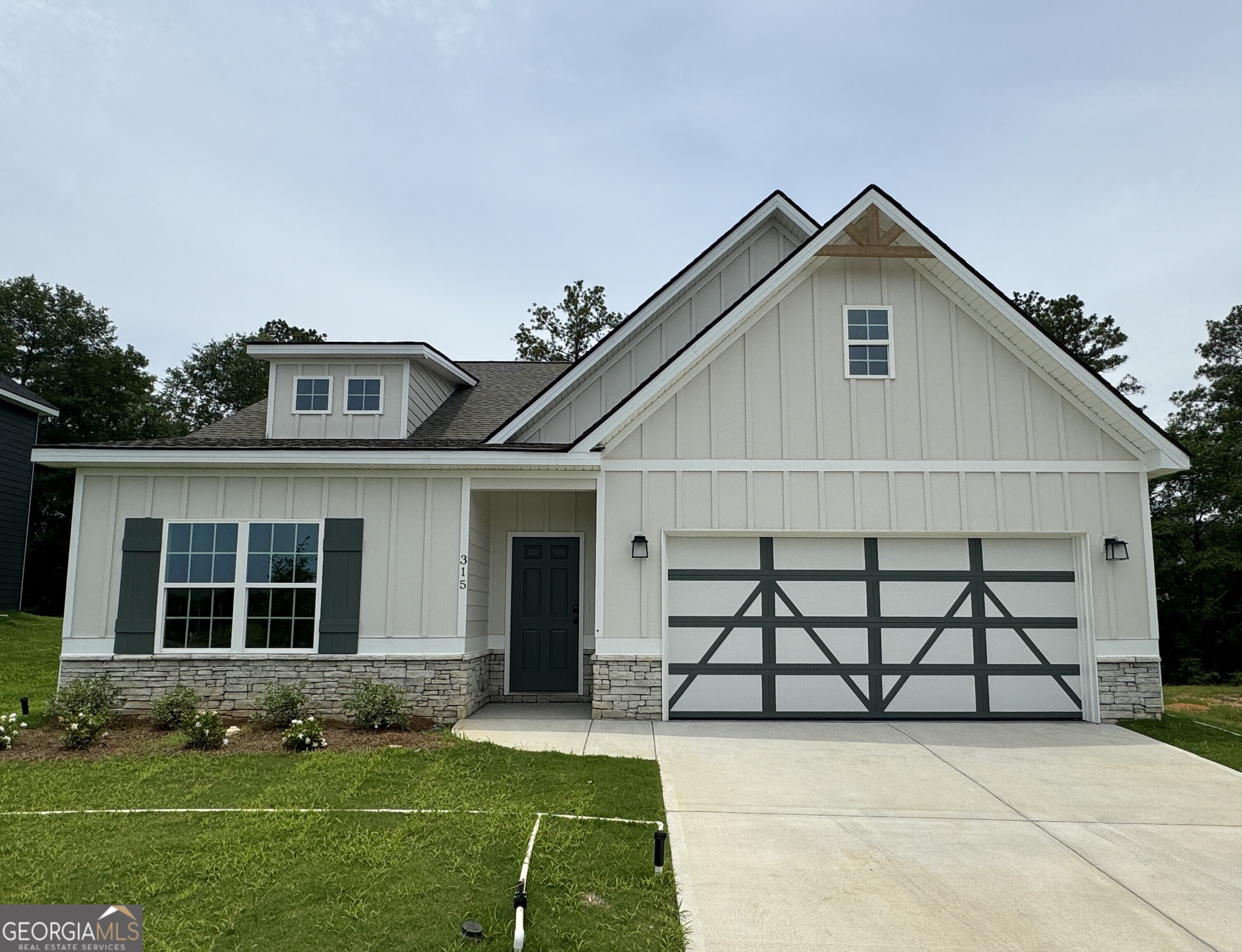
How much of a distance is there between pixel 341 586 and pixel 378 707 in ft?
5.21

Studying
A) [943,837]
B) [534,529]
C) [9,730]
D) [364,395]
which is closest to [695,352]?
[534,529]

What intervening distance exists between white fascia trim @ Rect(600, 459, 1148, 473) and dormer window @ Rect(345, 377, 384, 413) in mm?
4514

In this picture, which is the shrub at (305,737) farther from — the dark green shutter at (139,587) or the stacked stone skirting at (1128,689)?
the stacked stone skirting at (1128,689)

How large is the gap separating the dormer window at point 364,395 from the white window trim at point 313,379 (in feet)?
0.82

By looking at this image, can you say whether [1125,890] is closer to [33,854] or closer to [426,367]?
[33,854]

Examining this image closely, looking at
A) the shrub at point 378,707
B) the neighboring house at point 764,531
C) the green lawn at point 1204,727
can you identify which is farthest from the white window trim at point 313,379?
the green lawn at point 1204,727

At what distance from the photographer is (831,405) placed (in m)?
9.99

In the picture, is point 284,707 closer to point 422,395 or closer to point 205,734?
point 205,734

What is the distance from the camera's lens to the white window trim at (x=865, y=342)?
396 inches

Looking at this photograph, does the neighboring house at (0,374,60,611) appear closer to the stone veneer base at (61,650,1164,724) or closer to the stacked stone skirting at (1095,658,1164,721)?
the stone veneer base at (61,650,1164,724)

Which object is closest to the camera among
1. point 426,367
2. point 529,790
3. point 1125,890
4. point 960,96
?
point 1125,890

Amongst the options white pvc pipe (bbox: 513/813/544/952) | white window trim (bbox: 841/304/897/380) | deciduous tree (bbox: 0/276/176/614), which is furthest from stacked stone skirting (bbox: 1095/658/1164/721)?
deciduous tree (bbox: 0/276/176/614)

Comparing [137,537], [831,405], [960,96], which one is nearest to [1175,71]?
[960,96]

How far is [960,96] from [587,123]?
496 centimetres
